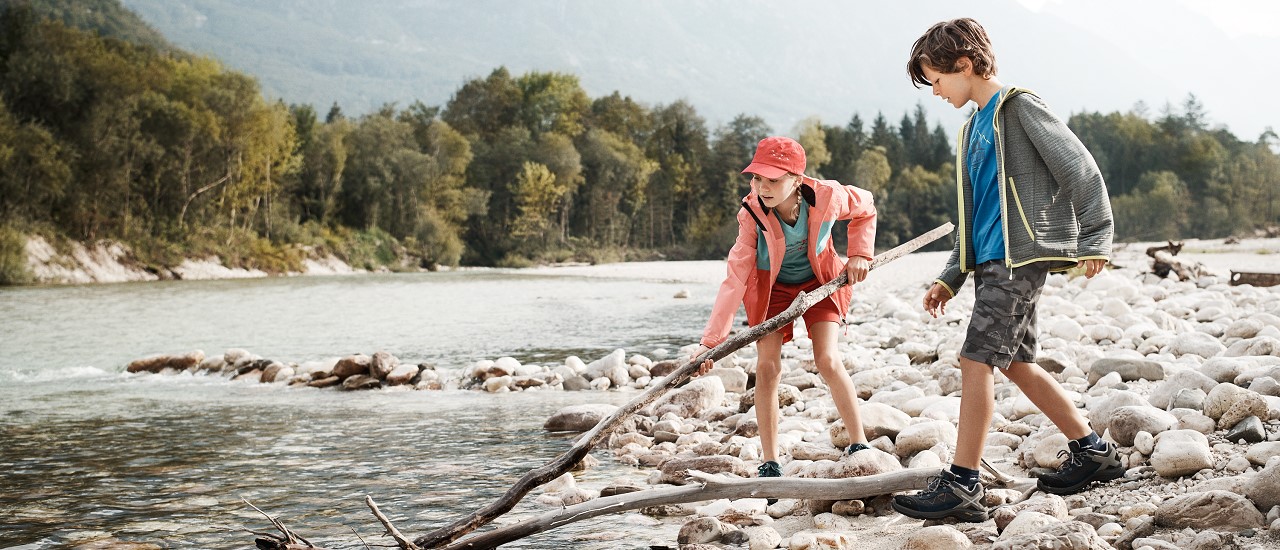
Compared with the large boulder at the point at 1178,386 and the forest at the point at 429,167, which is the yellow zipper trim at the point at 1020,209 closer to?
the large boulder at the point at 1178,386

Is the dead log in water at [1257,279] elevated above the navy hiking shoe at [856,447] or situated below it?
above

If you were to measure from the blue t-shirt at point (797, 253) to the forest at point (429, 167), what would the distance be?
30183mm

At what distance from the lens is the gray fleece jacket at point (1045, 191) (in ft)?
8.41

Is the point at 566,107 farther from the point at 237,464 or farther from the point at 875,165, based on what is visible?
the point at 237,464

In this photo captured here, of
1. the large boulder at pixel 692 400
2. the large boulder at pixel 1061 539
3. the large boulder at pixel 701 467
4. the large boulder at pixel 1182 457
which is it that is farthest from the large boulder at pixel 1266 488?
the large boulder at pixel 692 400

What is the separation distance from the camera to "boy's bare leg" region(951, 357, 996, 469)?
2.68m

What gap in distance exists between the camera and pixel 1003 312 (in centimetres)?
262

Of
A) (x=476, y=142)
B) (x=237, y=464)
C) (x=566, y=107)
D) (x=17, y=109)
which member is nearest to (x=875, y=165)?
(x=566, y=107)

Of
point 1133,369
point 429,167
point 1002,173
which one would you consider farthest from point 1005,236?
point 429,167

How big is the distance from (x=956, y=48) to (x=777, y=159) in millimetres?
780

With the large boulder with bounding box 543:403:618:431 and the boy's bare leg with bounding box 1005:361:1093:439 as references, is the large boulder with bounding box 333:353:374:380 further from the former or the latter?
the boy's bare leg with bounding box 1005:361:1093:439

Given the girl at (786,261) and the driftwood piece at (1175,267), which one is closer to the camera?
the girl at (786,261)

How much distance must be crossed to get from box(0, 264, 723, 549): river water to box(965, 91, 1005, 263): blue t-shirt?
1508mm

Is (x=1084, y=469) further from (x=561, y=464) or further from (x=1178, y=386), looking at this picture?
(x=561, y=464)
